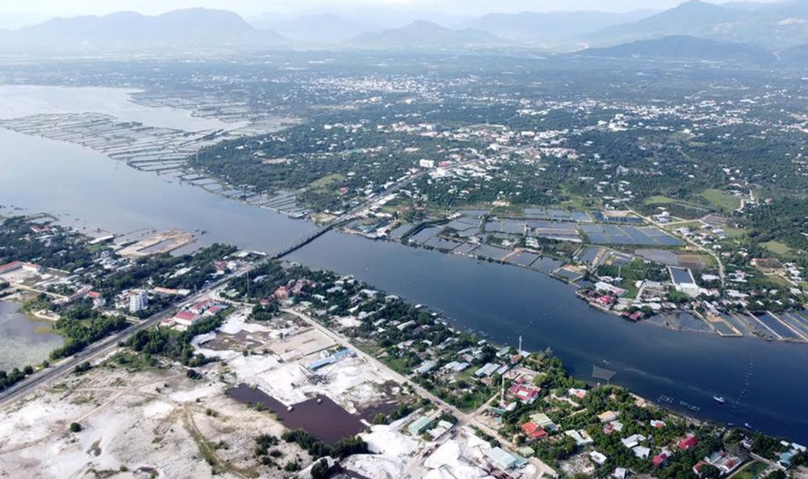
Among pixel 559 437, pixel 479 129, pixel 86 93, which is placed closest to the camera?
pixel 559 437

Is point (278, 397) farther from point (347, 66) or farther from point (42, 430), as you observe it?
point (347, 66)

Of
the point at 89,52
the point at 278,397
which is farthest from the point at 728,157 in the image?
the point at 89,52

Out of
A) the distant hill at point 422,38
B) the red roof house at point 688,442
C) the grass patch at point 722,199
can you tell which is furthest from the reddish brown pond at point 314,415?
the distant hill at point 422,38

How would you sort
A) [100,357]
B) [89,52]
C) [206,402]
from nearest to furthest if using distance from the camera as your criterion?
[206,402]
[100,357]
[89,52]

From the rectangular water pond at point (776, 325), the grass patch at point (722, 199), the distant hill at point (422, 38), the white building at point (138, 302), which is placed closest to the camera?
the rectangular water pond at point (776, 325)

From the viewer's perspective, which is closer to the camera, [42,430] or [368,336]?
[42,430]

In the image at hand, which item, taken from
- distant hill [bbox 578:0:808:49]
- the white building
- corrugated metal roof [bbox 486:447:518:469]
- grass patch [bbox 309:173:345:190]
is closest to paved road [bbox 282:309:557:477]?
corrugated metal roof [bbox 486:447:518:469]

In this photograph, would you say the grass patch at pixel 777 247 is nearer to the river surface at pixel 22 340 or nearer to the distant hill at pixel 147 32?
the river surface at pixel 22 340
